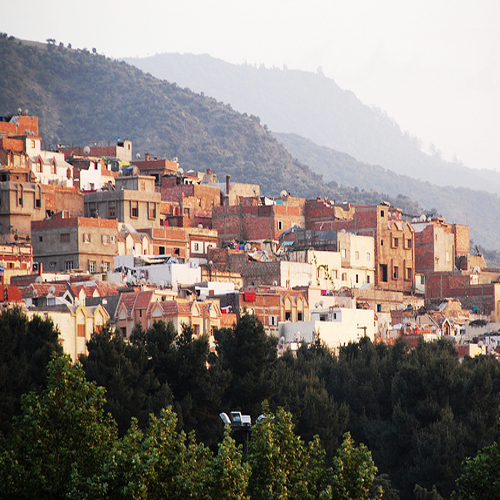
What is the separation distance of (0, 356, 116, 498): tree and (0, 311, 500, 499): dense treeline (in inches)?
544

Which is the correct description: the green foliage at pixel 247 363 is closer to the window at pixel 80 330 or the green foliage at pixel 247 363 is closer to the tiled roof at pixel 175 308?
the window at pixel 80 330

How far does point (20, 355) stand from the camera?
5909cm

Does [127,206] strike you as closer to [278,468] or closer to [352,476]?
[278,468]

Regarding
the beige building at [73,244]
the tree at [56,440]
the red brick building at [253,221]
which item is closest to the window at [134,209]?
the beige building at [73,244]

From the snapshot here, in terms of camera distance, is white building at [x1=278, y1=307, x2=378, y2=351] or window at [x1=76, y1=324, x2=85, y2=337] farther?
white building at [x1=278, y1=307, x2=378, y2=351]

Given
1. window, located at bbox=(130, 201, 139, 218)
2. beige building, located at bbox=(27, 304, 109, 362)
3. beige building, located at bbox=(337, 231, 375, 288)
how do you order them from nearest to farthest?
beige building, located at bbox=(27, 304, 109, 362) → beige building, located at bbox=(337, 231, 375, 288) → window, located at bbox=(130, 201, 139, 218)

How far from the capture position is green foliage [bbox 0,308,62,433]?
5347cm

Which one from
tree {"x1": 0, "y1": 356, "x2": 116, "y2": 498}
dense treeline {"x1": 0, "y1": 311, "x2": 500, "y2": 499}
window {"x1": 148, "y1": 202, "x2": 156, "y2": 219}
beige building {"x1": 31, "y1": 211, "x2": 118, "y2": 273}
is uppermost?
window {"x1": 148, "y1": 202, "x2": 156, "y2": 219}

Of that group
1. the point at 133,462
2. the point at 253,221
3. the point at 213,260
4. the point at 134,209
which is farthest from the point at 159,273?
the point at 133,462

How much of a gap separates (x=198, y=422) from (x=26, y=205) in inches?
1692

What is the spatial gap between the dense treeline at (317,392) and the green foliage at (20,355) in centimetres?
13

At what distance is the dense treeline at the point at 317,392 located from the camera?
58656 millimetres

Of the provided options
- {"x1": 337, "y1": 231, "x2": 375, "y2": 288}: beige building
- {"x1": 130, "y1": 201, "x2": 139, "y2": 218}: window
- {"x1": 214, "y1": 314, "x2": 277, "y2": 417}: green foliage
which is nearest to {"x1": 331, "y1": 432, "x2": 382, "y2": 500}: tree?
{"x1": 214, "y1": 314, "x2": 277, "y2": 417}: green foliage

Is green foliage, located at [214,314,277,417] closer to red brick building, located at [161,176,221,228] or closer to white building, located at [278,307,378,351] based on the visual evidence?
white building, located at [278,307,378,351]
